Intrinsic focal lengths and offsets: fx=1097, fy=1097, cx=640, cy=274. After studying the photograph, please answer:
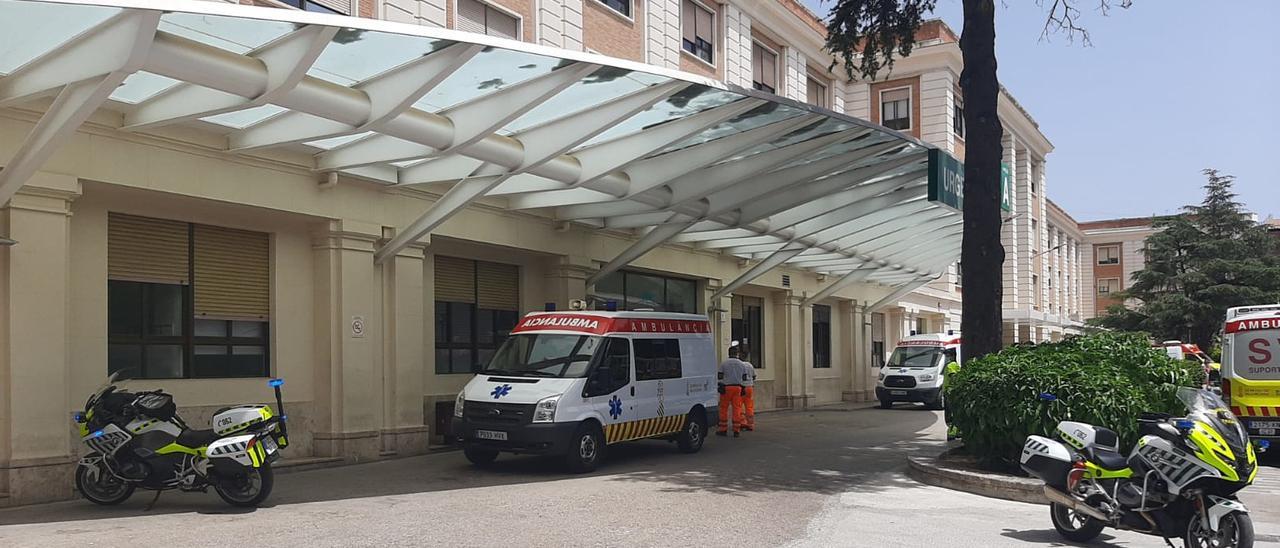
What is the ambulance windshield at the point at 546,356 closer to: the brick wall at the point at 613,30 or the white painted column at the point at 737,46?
Result: the brick wall at the point at 613,30

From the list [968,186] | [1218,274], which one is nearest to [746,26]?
[968,186]

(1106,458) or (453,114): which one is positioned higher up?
(453,114)

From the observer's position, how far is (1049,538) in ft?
28.9

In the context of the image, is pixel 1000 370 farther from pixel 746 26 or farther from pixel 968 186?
pixel 746 26

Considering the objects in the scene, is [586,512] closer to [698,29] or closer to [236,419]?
[236,419]

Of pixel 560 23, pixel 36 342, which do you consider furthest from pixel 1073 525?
pixel 560 23

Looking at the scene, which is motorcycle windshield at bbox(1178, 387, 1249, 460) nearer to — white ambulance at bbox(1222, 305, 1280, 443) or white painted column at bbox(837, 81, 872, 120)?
white ambulance at bbox(1222, 305, 1280, 443)

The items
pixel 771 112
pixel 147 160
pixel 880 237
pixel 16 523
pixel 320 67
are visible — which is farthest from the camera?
pixel 880 237

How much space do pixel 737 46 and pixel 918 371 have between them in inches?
389

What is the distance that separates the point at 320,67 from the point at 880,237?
17.0m

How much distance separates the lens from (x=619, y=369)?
14.0m

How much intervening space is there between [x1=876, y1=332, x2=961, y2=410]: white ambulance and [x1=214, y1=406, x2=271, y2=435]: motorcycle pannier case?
21.3 m

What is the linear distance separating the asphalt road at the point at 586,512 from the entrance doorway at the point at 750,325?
11.9m

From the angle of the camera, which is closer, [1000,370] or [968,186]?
[1000,370]
